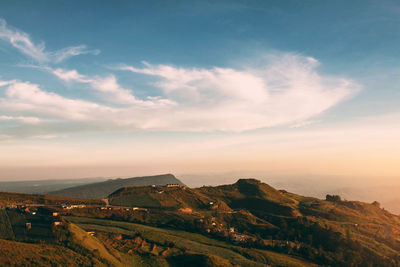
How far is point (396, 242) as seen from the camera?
14975cm

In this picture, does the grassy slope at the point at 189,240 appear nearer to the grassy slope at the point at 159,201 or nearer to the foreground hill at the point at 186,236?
the foreground hill at the point at 186,236

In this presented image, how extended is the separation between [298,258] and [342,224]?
67443 millimetres

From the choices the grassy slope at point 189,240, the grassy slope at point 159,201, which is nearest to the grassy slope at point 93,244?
the grassy slope at point 189,240

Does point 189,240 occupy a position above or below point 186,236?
below

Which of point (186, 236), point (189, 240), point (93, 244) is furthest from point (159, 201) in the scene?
point (93, 244)

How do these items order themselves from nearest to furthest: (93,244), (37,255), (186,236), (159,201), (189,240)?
(37,255) < (93,244) < (189,240) < (186,236) < (159,201)

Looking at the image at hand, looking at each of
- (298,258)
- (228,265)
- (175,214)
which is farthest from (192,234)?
(298,258)

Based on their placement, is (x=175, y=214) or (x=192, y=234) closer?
(x=192, y=234)

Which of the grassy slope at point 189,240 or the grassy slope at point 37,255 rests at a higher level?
the grassy slope at point 37,255

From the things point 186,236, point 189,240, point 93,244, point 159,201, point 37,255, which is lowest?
point 189,240

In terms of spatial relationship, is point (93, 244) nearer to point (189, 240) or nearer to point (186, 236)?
point (189, 240)

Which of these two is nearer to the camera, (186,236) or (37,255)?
(37,255)

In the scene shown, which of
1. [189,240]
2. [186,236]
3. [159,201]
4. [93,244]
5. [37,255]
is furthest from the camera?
[159,201]

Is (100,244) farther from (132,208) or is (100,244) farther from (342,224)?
(342,224)
